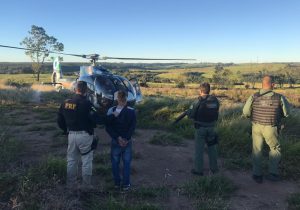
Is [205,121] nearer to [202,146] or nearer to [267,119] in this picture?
[202,146]

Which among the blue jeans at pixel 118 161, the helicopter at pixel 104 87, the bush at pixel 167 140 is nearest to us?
the blue jeans at pixel 118 161

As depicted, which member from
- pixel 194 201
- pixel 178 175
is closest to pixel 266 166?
pixel 178 175

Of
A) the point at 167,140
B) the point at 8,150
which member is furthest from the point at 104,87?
the point at 8,150

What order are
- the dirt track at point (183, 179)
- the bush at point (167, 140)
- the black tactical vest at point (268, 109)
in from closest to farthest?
the dirt track at point (183, 179)
the black tactical vest at point (268, 109)
the bush at point (167, 140)

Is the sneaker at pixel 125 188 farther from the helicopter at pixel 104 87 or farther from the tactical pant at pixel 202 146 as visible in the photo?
the helicopter at pixel 104 87

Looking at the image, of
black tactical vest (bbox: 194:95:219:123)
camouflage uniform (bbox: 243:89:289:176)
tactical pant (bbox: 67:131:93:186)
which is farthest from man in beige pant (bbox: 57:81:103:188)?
camouflage uniform (bbox: 243:89:289:176)

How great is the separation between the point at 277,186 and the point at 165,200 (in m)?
2.48

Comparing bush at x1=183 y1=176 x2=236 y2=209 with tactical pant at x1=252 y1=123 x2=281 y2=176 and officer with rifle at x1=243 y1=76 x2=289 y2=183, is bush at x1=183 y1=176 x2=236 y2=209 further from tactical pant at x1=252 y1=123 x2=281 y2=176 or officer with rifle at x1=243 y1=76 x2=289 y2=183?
officer with rifle at x1=243 y1=76 x2=289 y2=183

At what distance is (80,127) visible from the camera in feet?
20.3

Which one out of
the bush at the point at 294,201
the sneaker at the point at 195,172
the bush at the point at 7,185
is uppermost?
the bush at the point at 7,185

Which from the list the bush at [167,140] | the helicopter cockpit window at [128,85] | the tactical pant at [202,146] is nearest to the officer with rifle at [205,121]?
the tactical pant at [202,146]

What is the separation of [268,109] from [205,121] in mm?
1286

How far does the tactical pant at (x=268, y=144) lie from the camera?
7.16 m

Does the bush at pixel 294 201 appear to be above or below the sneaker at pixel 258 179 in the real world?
below
